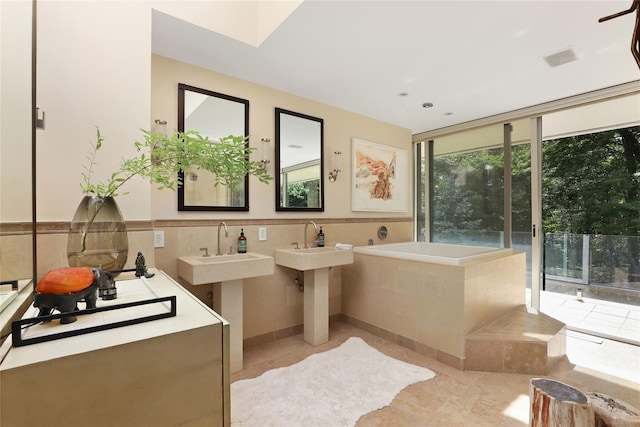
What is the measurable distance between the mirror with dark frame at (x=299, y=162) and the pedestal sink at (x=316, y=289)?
1.74 ft

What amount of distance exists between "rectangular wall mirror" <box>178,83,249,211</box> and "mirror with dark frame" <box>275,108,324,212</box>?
14.9 inches

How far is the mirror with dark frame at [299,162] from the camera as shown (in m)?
3.01

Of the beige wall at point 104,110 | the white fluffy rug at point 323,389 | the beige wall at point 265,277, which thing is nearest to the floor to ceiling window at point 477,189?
the beige wall at point 265,277

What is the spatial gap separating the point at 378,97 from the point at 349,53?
0.95m

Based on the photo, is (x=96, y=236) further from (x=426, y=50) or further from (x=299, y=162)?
(x=426, y=50)

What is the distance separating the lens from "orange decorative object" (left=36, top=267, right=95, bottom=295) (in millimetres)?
843

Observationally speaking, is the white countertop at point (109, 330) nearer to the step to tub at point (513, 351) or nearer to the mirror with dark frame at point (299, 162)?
the mirror with dark frame at point (299, 162)

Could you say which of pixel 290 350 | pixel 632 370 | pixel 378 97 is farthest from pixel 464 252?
pixel 290 350

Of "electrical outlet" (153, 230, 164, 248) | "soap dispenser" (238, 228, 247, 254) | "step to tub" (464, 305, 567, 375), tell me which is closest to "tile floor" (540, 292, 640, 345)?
"step to tub" (464, 305, 567, 375)

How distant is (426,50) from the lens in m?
2.31

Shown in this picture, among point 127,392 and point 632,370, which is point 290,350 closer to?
point 127,392

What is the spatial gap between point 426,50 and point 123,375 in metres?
2.62

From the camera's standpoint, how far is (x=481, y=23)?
1.99 metres

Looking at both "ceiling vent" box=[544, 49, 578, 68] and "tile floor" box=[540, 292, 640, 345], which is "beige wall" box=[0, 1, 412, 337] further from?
"tile floor" box=[540, 292, 640, 345]
